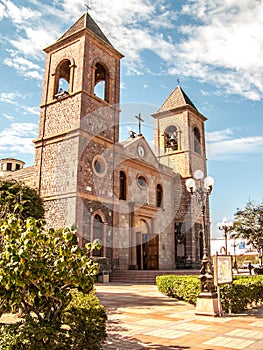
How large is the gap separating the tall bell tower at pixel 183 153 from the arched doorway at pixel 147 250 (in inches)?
106

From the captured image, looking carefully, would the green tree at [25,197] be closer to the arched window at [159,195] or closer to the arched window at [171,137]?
the arched window at [159,195]

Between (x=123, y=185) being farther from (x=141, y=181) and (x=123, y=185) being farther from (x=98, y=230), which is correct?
(x=98, y=230)

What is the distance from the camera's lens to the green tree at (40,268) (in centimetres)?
392

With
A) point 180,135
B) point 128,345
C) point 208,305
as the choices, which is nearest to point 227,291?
point 208,305

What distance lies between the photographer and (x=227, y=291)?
30.9ft

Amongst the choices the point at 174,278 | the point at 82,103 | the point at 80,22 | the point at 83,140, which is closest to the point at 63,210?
the point at 83,140

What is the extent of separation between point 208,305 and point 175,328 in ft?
6.72

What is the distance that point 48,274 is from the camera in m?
4.14

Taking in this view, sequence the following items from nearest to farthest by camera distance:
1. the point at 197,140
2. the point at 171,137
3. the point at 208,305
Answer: the point at 208,305, the point at 171,137, the point at 197,140

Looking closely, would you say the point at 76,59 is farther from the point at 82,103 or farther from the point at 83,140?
the point at 83,140

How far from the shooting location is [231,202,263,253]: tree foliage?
23891mm

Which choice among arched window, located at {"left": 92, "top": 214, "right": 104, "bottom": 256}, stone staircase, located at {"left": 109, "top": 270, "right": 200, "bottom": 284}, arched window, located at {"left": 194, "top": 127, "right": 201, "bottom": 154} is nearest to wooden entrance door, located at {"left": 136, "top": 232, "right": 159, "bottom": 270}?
stone staircase, located at {"left": 109, "top": 270, "right": 200, "bottom": 284}

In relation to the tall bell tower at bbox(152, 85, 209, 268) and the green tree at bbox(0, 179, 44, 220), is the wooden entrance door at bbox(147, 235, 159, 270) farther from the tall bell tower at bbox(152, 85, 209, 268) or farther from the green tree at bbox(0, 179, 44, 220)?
the green tree at bbox(0, 179, 44, 220)

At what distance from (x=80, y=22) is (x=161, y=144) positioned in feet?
39.7
